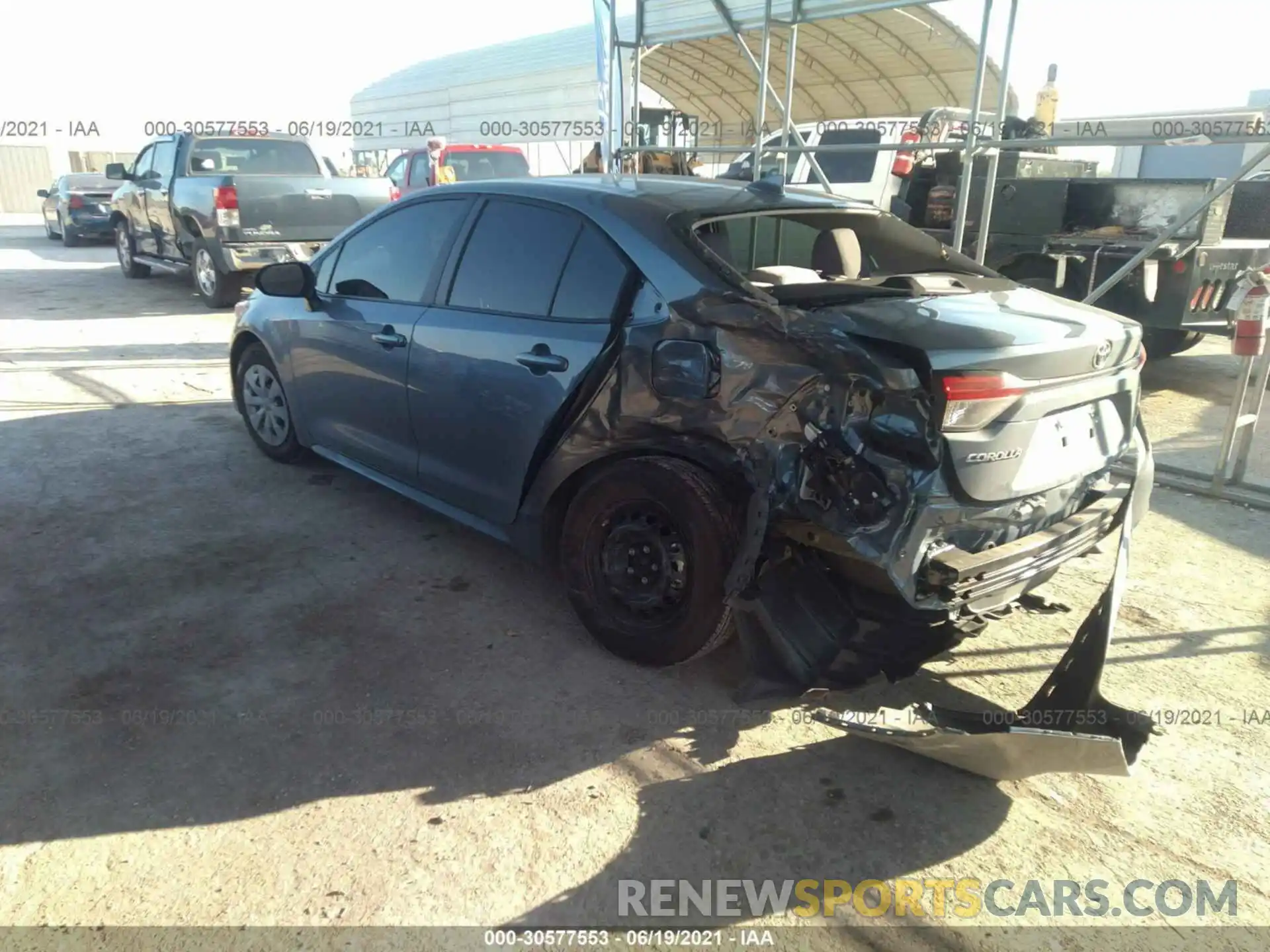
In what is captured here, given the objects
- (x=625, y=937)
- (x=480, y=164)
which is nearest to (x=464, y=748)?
(x=625, y=937)

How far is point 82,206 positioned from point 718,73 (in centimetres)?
1267

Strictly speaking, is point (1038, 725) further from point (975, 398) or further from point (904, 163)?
point (904, 163)

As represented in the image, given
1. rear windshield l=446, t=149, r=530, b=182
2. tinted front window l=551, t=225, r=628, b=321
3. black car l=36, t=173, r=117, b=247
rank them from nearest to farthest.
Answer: tinted front window l=551, t=225, r=628, b=321 < rear windshield l=446, t=149, r=530, b=182 < black car l=36, t=173, r=117, b=247

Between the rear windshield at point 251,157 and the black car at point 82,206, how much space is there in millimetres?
8665

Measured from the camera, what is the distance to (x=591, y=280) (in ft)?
10.7

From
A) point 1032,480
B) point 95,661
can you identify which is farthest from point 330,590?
point 1032,480

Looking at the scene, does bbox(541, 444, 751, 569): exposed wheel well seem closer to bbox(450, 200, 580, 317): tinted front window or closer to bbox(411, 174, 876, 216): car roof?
bbox(450, 200, 580, 317): tinted front window

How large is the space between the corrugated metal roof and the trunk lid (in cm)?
571

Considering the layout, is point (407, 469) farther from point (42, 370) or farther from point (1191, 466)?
point (42, 370)

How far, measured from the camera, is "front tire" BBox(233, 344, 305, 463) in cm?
508

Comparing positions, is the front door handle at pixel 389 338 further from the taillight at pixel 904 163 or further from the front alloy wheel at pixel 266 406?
the taillight at pixel 904 163

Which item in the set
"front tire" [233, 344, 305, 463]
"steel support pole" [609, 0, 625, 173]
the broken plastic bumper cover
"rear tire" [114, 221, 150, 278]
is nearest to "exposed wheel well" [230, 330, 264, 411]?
"front tire" [233, 344, 305, 463]

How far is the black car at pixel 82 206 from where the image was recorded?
17.8 metres

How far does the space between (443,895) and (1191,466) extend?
536 centimetres
